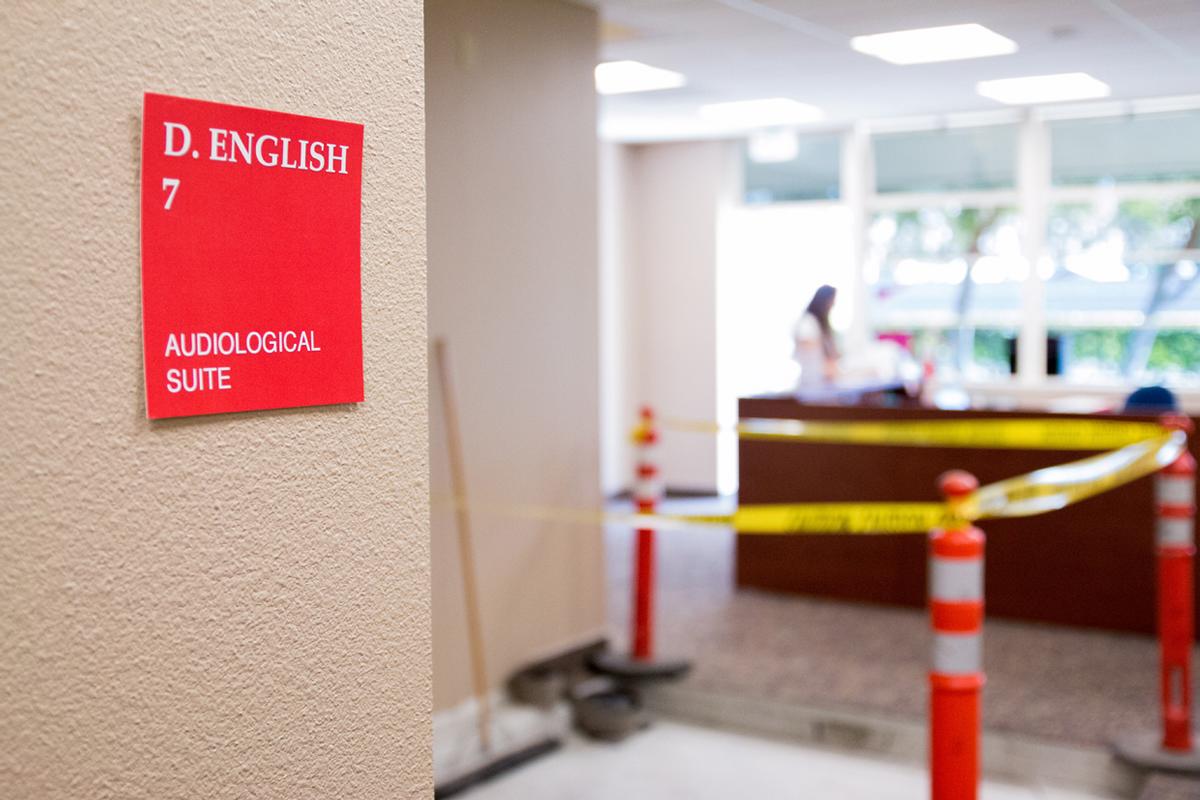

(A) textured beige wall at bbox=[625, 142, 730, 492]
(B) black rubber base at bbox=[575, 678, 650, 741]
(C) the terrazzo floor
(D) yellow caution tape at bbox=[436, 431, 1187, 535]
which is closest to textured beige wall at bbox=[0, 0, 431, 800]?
(D) yellow caution tape at bbox=[436, 431, 1187, 535]

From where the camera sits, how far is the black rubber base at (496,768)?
152 inches

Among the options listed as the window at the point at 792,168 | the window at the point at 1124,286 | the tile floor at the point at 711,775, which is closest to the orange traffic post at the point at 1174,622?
the tile floor at the point at 711,775

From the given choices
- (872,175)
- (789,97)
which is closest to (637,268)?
(872,175)

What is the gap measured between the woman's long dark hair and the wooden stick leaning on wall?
273 centimetres

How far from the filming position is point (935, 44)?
5.50 m

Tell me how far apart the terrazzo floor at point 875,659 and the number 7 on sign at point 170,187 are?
3641 millimetres

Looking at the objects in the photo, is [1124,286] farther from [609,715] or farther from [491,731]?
[491,731]

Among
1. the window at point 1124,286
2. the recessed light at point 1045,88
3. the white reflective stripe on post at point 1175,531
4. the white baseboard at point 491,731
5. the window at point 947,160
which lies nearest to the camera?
the white reflective stripe on post at point 1175,531

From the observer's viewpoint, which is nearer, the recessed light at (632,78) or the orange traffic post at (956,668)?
the orange traffic post at (956,668)

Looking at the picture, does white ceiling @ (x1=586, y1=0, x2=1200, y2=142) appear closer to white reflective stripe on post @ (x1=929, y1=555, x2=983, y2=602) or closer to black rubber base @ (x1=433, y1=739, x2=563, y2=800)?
black rubber base @ (x1=433, y1=739, x2=563, y2=800)

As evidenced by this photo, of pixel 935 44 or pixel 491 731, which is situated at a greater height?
pixel 935 44

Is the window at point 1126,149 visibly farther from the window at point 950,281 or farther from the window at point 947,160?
the window at point 950,281

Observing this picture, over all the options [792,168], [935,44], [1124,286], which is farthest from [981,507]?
[792,168]

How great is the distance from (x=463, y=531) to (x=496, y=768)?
2.61 feet
